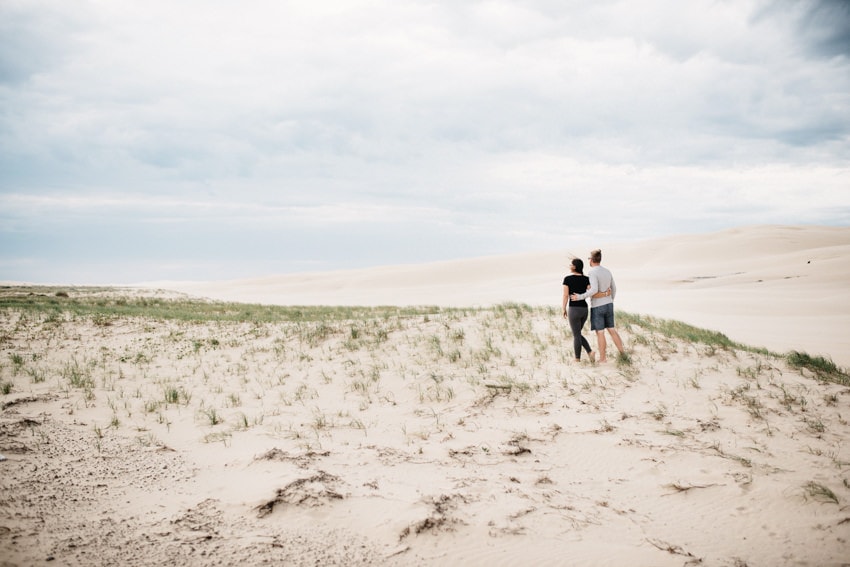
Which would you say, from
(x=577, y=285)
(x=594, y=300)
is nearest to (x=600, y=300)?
(x=594, y=300)

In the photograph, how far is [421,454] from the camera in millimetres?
5531

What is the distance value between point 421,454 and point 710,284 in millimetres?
33439

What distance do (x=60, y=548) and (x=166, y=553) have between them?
0.78 m

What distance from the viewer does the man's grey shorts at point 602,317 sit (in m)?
8.41

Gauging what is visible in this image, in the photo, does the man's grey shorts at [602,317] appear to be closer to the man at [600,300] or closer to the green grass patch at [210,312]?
the man at [600,300]

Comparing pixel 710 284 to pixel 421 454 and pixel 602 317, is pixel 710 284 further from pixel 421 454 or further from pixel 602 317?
pixel 421 454

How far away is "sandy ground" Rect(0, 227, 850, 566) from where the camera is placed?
3.77 m

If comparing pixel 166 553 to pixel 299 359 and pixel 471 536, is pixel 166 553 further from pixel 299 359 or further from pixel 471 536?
pixel 299 359

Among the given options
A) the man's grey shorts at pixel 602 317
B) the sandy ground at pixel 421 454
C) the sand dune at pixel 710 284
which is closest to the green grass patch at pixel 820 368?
the sandy ground at pixel 421 454

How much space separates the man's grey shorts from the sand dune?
4.11 ft

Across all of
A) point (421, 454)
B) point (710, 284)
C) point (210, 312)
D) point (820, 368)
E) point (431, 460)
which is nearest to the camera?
point (431, 460)

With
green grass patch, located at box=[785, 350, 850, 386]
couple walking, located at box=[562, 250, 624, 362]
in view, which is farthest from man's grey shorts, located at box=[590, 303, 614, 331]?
green grass patch, located at box=[785, 350, 850, 386]

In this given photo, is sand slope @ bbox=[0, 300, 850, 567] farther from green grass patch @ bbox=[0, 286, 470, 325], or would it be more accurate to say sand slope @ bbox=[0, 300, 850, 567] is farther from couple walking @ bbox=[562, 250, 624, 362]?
green grass patch @ bbox=[0, 286, 470, 325]

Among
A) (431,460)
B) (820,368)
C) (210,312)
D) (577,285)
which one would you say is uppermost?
(577,285)
